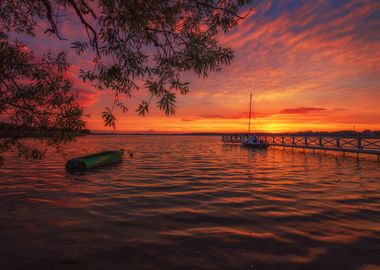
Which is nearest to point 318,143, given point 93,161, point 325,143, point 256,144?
point 325,143

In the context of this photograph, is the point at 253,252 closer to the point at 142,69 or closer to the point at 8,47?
the point at 142,69

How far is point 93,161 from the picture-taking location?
60.1 feet

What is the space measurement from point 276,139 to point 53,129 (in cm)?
4188

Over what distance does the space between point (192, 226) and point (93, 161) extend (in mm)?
13950

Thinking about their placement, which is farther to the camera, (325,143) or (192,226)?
(325,143)

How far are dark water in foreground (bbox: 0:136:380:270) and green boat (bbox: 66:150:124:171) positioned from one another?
16.9 ft

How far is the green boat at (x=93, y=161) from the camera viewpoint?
17094mm

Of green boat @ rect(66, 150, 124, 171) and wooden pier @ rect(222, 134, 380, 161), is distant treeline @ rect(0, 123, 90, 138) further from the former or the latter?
wooden pier @ rect(222, 134, 380, 161)

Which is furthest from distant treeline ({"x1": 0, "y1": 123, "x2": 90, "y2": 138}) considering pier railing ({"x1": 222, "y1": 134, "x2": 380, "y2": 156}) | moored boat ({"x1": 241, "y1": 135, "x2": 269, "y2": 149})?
moored boat ({"x1": 241, "y1": 135, "x2": 269, "y2": 149})

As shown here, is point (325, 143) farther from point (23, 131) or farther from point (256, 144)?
point (23, 131)

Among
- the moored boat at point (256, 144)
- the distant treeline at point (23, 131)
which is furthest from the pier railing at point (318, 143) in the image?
the distant treeline at point (23, 131)

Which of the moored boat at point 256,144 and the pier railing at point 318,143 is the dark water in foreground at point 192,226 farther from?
the moored boat at point 256,144

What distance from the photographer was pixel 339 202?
28.3 feet

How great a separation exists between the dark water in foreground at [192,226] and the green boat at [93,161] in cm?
516
